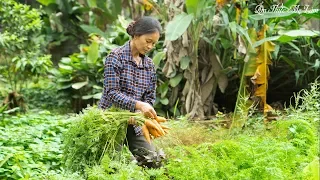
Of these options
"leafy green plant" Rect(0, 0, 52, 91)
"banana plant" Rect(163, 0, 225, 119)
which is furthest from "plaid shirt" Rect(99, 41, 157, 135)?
"leafy green plant" Rect(0, 0, 52, 91)

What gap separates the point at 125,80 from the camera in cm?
348

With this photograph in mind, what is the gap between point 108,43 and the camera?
7.59 metres

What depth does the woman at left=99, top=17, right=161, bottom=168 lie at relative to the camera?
3.37 m

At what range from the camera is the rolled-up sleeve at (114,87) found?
3322mm

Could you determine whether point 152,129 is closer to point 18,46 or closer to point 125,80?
point 125,80

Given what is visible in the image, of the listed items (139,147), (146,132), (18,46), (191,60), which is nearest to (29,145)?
(139,147)

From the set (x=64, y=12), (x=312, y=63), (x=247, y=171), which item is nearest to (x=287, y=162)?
(x=247, y=171)

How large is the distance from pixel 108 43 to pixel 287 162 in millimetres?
4892

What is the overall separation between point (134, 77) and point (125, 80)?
0.07m

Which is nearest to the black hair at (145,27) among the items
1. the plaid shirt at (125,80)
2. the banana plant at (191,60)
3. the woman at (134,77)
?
the woman at (134,77)

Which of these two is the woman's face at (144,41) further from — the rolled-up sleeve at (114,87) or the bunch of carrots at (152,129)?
the bunch of carrots at (152,129)

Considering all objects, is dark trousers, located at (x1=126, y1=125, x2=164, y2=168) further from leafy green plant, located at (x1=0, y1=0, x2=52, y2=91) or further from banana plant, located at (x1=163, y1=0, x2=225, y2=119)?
leafy green plant, located at (x1=0, y1=0, x2=52, y2=91)

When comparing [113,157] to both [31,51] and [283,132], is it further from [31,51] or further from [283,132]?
[31,51]

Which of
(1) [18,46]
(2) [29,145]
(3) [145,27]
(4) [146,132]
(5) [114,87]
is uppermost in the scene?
(3) [145,27]
